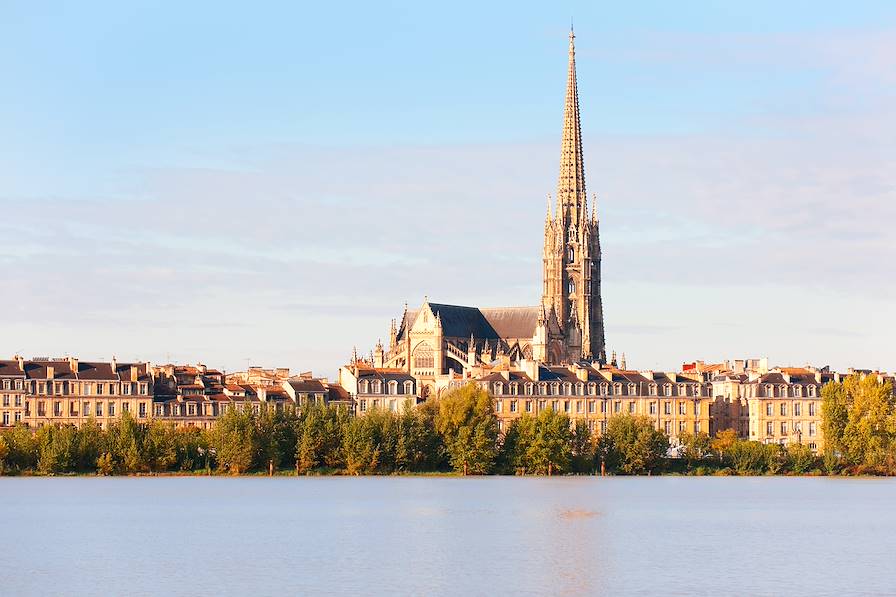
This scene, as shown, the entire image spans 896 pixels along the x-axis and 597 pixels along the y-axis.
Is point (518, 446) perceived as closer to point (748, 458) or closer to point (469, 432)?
point (469, 432)

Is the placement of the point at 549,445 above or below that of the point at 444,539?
above

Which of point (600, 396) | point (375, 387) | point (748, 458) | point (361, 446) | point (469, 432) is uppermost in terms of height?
point (375, 387)

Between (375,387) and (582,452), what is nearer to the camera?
(582,452)

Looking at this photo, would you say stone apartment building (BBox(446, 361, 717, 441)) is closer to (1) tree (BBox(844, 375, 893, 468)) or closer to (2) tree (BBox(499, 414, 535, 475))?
(1) tree (BBox(844, 375, 893, 468))

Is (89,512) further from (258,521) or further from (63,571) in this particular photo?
(63,571)

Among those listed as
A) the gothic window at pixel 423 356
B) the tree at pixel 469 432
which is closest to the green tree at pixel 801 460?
the tree at pixel 469 432

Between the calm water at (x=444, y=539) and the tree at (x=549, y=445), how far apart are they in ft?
23.3

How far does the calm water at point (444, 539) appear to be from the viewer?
56.6 metres

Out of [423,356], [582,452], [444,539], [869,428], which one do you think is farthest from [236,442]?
[423,356]

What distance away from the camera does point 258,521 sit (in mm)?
80188

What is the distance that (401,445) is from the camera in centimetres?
11669

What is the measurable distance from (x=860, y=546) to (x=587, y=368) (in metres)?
93.7

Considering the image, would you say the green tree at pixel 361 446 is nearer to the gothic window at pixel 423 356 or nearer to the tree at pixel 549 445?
the tree at pixel 549 445

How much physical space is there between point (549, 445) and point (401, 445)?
9525mm
